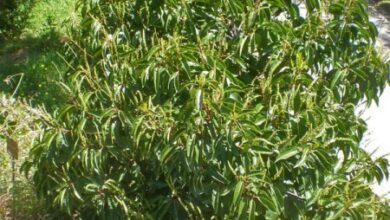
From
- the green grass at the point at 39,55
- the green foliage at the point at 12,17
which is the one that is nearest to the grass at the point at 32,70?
the green grass at the point at 39,55

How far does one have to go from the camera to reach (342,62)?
397 centimetres

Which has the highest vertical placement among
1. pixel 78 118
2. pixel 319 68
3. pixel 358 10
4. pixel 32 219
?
pixel 358 10

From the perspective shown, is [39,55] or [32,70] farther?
[39,55]

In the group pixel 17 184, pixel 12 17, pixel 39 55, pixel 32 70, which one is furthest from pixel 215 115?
pixel 12 17

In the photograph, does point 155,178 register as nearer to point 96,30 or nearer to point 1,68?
point 96,30

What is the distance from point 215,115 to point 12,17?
8.49 m

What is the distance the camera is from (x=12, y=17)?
11.4 meters

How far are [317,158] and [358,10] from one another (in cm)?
85

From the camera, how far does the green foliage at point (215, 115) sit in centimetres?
357

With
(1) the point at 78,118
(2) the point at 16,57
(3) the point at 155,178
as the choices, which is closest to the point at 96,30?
(1) the point at 78,118

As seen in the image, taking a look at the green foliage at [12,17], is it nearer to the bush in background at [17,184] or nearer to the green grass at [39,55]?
the green grass at [39,55]

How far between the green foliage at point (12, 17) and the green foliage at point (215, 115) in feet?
24.1

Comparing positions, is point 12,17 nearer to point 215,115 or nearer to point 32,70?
point 32,70

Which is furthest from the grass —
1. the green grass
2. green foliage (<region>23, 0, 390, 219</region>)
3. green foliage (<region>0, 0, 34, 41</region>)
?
green foliage (<region>23, 0, 390, 219</region>)
